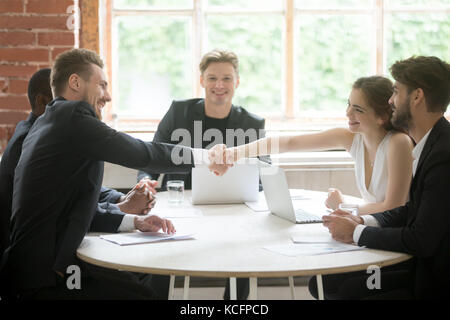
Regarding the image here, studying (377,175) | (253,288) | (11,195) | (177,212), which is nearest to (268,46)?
(377,175)

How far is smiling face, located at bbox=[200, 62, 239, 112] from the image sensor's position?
3.29m

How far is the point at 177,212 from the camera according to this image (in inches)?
93.4

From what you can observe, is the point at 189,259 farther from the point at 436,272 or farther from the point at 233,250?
the point at 436,272

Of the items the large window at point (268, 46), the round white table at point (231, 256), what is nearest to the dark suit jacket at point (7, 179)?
the round white table at point (231, 256)

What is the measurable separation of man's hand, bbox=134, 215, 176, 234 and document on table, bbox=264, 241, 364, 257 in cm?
39

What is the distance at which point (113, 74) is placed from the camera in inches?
155

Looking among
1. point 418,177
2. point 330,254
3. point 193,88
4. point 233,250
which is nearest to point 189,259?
point 233,250

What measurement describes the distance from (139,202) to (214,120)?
1.17 metres

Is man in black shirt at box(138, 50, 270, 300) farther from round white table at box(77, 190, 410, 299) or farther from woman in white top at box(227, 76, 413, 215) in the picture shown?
round white table at box(77, 190, 410, 299)

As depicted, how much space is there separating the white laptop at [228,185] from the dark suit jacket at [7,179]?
0.76m

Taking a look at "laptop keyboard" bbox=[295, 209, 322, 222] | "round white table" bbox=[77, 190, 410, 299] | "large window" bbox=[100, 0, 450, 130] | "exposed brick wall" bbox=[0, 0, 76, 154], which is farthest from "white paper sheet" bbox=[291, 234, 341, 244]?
"exposed brick wall" bbox=[0, 0, 76, 154]

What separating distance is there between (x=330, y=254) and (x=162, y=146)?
32.3 inches

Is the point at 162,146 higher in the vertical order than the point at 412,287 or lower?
higher

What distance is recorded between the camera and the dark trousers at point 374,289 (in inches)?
71.3
